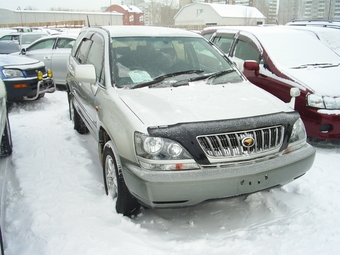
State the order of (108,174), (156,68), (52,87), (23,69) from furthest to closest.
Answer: (52,87)
(23,69)
(156,68)
(108,174)

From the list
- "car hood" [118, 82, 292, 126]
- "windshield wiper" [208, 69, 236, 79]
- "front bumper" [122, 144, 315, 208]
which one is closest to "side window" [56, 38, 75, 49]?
"windshield wiper" [208, 69, 236, 79]

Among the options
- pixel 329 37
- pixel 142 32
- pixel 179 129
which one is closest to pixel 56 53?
pixel 142 32

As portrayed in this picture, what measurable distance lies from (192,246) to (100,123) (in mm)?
1543

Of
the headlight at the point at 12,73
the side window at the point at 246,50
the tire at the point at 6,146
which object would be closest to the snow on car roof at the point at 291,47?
the side window at the point at 246,50


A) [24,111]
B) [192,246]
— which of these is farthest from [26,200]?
[24,111]

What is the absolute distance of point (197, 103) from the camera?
295 centimetres

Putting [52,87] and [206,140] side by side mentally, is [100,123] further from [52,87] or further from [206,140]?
[52,87]

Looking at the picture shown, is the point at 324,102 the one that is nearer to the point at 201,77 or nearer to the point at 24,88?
the point at 201,77

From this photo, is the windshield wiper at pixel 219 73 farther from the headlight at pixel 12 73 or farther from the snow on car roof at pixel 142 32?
the headlight at pixel 12 73

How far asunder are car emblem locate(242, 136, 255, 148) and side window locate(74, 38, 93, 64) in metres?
2.77

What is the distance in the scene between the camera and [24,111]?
6.98 meters

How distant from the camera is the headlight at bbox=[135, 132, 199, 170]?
2.50 meters

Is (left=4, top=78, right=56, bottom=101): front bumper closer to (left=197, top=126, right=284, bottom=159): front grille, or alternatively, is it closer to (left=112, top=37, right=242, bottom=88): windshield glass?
(left=112, top=37, right=242, bottom=88): windshield glass

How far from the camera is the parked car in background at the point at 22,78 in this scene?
658 centimetres
